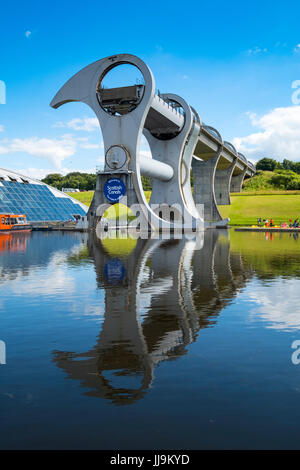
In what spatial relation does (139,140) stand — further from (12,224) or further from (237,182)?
(237,182)

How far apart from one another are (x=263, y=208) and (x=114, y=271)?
2524 inches

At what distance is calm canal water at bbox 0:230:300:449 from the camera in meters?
4.82

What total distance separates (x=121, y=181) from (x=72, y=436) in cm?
4229

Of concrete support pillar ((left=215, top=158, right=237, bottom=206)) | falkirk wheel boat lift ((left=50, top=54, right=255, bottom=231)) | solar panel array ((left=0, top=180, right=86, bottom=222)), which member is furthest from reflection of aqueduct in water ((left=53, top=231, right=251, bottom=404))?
concrete support pillar ((left=215, top=158, right=237, bottom=206))

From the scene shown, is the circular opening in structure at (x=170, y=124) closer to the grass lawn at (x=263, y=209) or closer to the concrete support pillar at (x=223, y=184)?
the grass lawn at (x=263, y=209)

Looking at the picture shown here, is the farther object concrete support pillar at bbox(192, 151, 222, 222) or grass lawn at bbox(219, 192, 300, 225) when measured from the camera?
concrete support pillar at bbox(192, 151, 222, 222)

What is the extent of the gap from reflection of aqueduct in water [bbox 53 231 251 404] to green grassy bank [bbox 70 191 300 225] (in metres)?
51.5

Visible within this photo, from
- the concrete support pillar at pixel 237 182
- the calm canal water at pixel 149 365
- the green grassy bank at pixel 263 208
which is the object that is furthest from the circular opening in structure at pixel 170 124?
the concrete support pillar at pixel 237 182

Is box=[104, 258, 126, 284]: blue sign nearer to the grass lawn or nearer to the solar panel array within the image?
the solar panel array

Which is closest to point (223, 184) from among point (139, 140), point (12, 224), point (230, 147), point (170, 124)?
point (230, 147)

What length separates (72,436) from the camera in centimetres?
473

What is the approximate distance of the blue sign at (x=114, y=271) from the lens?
50.8 feet

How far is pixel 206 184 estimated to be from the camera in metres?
84.9

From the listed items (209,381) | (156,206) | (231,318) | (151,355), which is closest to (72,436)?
(209,381)
